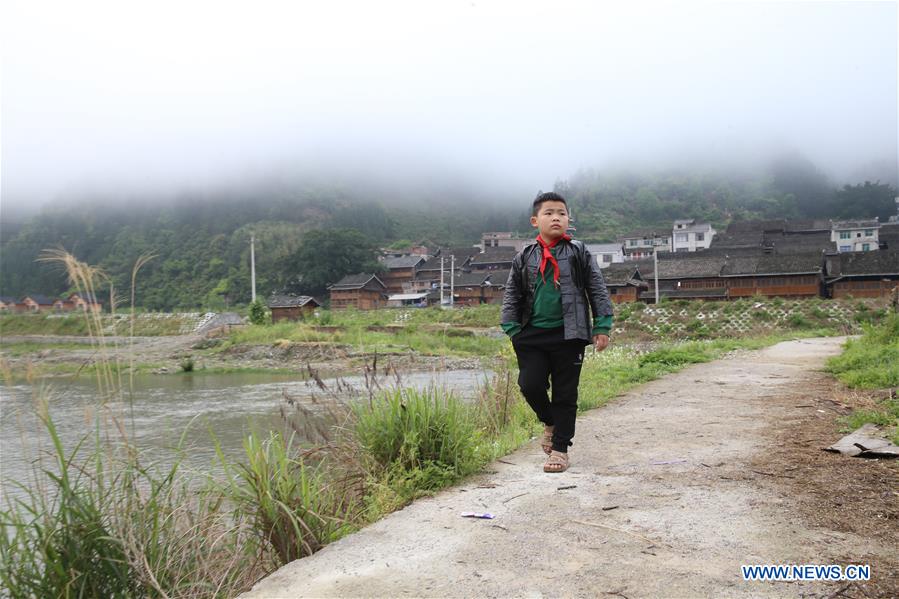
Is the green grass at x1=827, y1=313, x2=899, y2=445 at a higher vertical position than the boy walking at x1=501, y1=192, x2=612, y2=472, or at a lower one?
lower

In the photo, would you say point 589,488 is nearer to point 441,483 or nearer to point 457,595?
point 441,483

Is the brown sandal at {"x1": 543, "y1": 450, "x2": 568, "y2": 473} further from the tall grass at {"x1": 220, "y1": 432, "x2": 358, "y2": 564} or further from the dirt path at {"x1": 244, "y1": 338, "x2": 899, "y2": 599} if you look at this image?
the tall grass at {"x1": 220, "y1": 432, "x2": 358, "y2": 564}

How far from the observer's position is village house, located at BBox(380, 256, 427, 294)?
62594 millimetres

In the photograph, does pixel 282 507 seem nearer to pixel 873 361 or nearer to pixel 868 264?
pixel 873 361

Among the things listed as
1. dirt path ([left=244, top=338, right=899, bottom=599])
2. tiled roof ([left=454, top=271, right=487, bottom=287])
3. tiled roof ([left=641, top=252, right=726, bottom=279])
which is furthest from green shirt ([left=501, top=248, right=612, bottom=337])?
tiled roof ([left=454, top=271, right=487, bottom=287])

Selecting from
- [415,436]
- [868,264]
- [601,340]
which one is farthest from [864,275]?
[415,436]

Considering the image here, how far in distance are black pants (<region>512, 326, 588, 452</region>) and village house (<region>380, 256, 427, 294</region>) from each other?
194ft

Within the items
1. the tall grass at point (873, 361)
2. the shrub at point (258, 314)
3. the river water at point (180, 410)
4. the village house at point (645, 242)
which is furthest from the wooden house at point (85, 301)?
the village house at point (645, 242)

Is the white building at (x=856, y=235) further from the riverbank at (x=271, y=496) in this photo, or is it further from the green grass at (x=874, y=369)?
the riverbank at (x=271, y=496)

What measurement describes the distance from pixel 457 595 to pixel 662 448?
2.46 m

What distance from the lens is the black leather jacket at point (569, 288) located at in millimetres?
3488

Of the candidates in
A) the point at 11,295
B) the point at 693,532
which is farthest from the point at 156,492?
the point at 11,295

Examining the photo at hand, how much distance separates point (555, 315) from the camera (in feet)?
11.7

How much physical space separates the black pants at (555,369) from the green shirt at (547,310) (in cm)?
4
